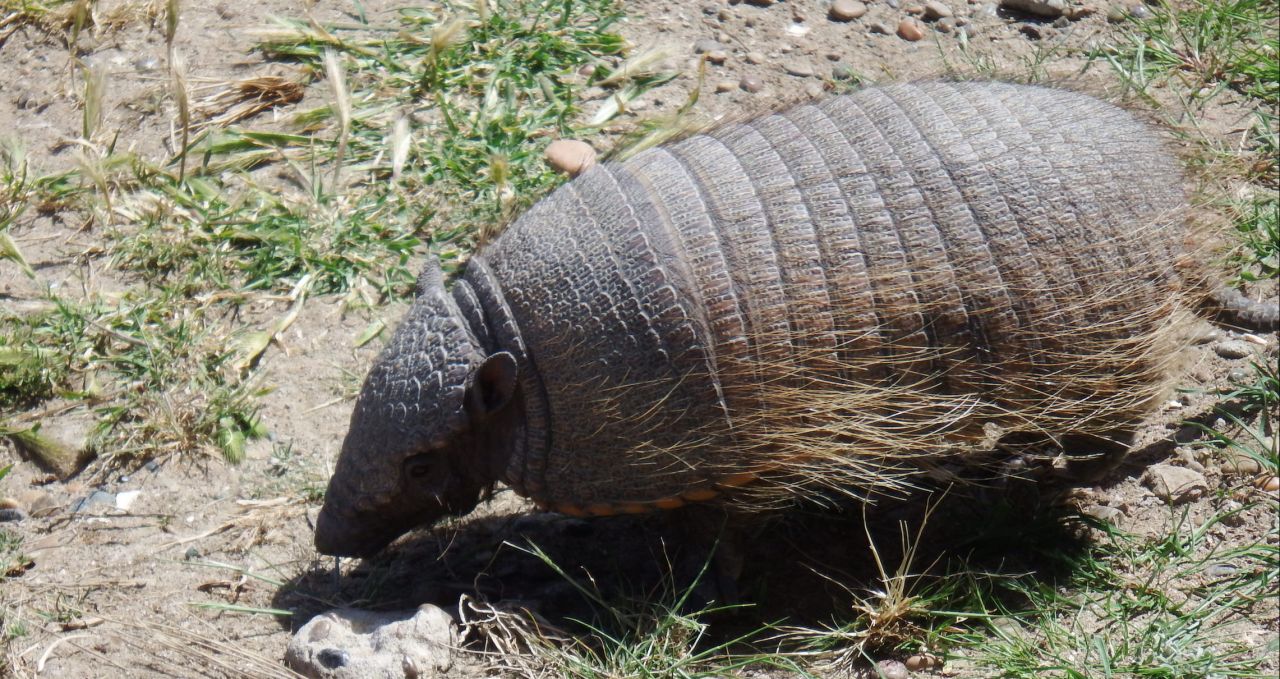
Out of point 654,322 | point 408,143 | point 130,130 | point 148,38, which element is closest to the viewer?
point 654,322

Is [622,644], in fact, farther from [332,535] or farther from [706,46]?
[706,46]

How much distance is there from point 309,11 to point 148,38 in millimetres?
921

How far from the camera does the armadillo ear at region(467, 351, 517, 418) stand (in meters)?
3.46

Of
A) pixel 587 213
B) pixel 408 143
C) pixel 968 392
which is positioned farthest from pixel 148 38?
pixel 968 392

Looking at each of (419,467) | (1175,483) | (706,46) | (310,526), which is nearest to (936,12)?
(706,46)

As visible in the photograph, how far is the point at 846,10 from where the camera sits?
6262 mm

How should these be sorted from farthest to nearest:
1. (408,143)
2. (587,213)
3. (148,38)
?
(148,38), (408,143), (587,213)

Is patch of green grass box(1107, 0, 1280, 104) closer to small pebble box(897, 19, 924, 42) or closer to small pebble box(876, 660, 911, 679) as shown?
small pebble box(897, 19, 924, 42)

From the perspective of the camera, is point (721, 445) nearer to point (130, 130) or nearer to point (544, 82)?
point (544, 82)

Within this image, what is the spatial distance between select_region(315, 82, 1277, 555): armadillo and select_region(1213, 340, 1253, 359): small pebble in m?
0.83

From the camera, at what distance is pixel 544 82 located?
617cm

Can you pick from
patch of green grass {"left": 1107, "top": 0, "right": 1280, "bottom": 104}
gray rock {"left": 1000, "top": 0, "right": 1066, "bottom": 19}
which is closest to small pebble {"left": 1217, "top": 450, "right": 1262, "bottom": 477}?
patch of green grass {"left": 1107, "top": 0, "right": 1280, "bottom": 104}

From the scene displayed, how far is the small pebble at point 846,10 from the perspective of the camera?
6.25 metres

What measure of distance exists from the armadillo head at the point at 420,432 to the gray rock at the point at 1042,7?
364 cm
